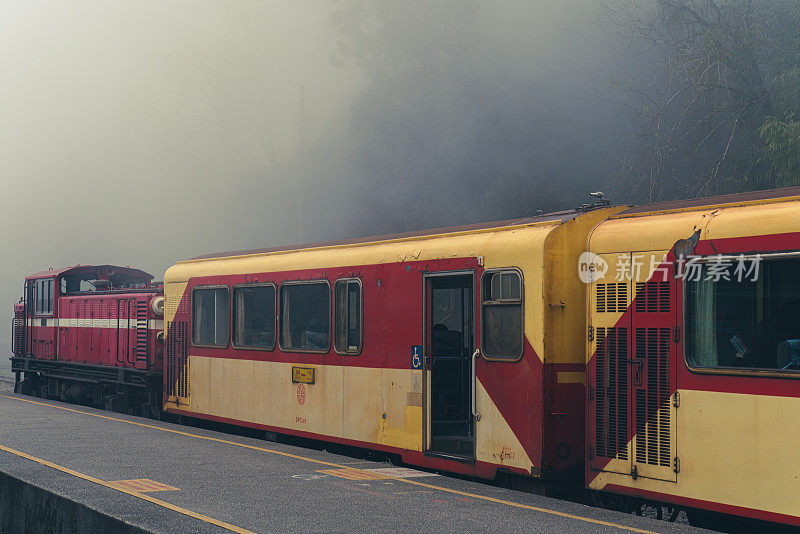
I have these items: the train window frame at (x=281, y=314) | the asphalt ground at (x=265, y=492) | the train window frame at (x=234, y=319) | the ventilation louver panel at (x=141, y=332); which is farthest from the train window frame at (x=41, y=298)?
the train window frame at (x=281, y=314)

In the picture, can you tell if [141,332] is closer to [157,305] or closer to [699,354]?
[157,305]

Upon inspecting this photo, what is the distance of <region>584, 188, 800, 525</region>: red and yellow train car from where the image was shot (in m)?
7.37

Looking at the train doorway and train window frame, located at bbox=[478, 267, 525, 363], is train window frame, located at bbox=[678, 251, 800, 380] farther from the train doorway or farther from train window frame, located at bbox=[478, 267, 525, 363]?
the train doorway

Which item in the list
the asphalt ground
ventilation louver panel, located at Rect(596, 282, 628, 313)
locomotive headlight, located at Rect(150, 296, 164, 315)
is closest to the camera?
the asphalt ground

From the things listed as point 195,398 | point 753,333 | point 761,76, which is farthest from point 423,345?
point 761,76

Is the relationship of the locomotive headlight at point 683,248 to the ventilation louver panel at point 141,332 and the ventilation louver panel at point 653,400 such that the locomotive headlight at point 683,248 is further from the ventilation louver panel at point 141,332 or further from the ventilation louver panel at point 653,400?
the ventilation louver panel at point 141,332

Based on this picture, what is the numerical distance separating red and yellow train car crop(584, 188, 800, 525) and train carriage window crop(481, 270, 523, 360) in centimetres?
88

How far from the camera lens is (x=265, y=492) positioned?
30.3ft

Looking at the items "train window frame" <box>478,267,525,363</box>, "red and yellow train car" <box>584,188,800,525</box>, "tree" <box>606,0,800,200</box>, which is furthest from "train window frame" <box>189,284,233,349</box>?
"tree" <box>606,0,800,200</box>

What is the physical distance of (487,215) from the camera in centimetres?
3550

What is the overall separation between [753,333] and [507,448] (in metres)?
3.06

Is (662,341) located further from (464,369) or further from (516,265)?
(464,369)

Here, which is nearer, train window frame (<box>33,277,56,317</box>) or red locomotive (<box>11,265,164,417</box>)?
red locomotive (<box>11,265,164,417</box>)

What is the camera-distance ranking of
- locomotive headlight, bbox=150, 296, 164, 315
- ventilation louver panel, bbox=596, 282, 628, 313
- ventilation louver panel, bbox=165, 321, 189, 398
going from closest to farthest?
1. ventilation louver panel, bbox=596, 282, 628, 313
2. ventilation louver panel, bbox=165, 321, 189, 398
3. locomotive headlight, bbox=150, 296, 164, 315
